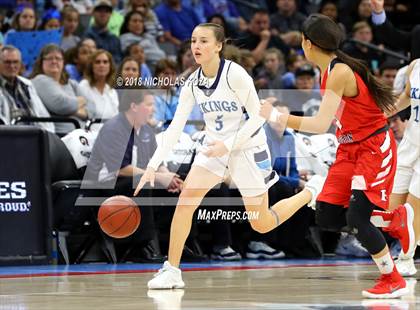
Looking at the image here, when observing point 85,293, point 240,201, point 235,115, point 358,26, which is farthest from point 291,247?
point 358,26

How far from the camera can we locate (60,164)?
36.8 feet

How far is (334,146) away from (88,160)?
3.45 m

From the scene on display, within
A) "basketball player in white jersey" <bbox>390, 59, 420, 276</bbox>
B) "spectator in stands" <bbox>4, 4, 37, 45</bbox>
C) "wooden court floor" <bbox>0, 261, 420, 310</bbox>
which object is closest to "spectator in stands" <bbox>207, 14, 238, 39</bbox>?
"spectator in stands" <bbox>4, 4, 37, 45</bbox>

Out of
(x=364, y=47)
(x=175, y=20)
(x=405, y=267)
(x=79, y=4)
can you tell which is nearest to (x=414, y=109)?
(x=405, y=267)

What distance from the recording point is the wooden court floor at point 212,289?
6.95m

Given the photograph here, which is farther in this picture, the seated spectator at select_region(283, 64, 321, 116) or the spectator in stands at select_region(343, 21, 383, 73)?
the spectator in stands at select_region(343, 21, 383, 73)

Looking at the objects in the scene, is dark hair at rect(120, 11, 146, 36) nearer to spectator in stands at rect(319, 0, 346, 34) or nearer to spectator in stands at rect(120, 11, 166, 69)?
spectator in stands at rect(120, 11, 166, 69)

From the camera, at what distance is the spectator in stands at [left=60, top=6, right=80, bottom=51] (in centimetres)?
1529

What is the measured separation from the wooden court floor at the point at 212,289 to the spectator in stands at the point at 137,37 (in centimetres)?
587

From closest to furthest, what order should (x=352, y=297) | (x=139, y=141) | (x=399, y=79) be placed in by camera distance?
(x=352, y=297) < (x=139, y=141) < (x=399, y=79)

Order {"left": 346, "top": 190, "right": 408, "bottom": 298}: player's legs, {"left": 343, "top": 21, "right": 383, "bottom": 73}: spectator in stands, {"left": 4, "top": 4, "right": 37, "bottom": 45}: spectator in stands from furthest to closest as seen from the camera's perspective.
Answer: {"left": 343, "top": 21, "right": 383, "bottom": 73}: spectator in stands < {"left": 4, "top": 4, "right": 37, "bottom": 45}: spectator in stands < {"left": 346, "top": 190, "right": 408, "bottom": 298}: player's legs

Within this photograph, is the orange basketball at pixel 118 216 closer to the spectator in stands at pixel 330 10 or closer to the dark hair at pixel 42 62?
the dark hair at pixel 42 62

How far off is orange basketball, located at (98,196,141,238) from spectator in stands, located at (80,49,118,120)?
224 centimetres

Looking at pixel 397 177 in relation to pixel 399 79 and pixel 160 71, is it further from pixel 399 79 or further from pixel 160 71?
pixel 160 71
